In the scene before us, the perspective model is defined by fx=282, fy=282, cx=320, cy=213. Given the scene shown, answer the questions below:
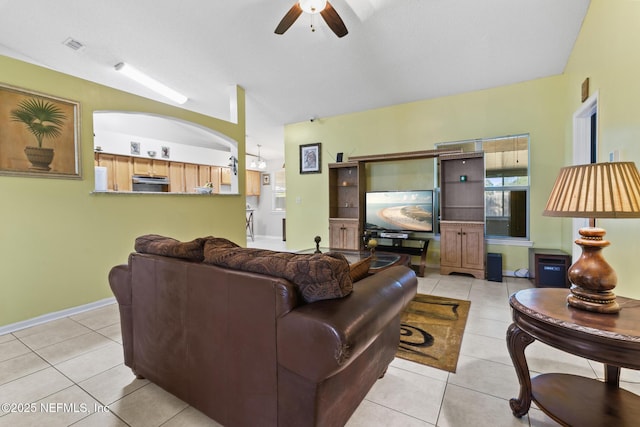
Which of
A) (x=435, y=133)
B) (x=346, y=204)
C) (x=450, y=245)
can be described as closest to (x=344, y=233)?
(x=346, y=204)

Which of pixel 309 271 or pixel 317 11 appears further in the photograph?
pixel 317 11

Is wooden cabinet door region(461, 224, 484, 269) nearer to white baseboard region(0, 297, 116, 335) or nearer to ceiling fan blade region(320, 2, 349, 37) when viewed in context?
ceiling fan blade region(320, 2, 349, 37)

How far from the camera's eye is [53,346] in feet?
7.23

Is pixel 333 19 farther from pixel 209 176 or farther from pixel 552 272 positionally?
pixel 209 176

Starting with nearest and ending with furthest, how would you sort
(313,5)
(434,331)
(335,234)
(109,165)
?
(434,331) < (313,5) < (335,234) < (109,165)

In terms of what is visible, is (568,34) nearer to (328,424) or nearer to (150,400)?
(328,424)

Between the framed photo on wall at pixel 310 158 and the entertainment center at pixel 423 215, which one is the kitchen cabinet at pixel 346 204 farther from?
the framed photo on wall at pixel 310 158

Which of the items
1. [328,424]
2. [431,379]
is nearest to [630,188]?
[431,379]

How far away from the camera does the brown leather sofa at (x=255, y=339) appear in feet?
3.29

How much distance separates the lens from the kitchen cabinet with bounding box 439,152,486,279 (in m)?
4.00

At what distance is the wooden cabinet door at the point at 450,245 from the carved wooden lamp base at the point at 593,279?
9.67 feet

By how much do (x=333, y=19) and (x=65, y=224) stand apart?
131 inches

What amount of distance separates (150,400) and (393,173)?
14.7 feet

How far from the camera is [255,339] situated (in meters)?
1.15
